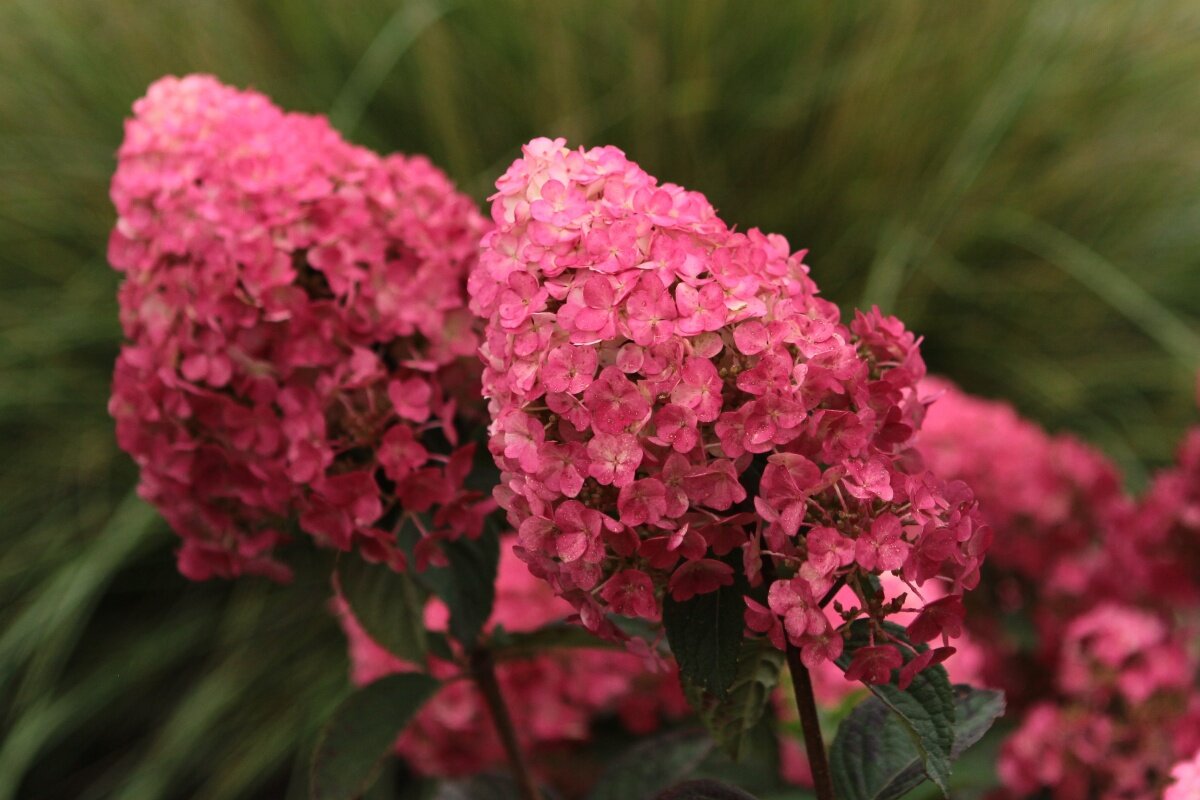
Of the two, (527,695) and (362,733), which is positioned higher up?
(527,695)

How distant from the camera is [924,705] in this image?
0.48 meters

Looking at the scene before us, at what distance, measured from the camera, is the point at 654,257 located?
48 cm

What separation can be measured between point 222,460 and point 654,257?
290 mm

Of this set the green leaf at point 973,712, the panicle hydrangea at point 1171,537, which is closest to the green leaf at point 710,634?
the green leaf at point 973,712

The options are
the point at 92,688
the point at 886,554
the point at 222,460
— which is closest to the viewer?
the point at 886,554

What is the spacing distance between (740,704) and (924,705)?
0.35 ft

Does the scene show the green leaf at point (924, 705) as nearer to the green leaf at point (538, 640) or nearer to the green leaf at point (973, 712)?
the green leaf at point (973, 712)

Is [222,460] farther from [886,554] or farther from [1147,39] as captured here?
[1147,39]

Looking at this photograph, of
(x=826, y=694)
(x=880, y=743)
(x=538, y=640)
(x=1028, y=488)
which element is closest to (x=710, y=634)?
(x=880, y=743)

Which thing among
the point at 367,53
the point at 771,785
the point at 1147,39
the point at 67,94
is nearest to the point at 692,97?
the point at 367,53

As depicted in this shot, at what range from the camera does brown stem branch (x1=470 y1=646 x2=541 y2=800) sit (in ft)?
2.21

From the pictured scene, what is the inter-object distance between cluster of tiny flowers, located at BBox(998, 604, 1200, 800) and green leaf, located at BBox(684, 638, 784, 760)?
16.0 inches

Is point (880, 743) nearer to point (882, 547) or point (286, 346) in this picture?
point (882, 547)

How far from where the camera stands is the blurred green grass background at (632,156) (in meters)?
1.61
